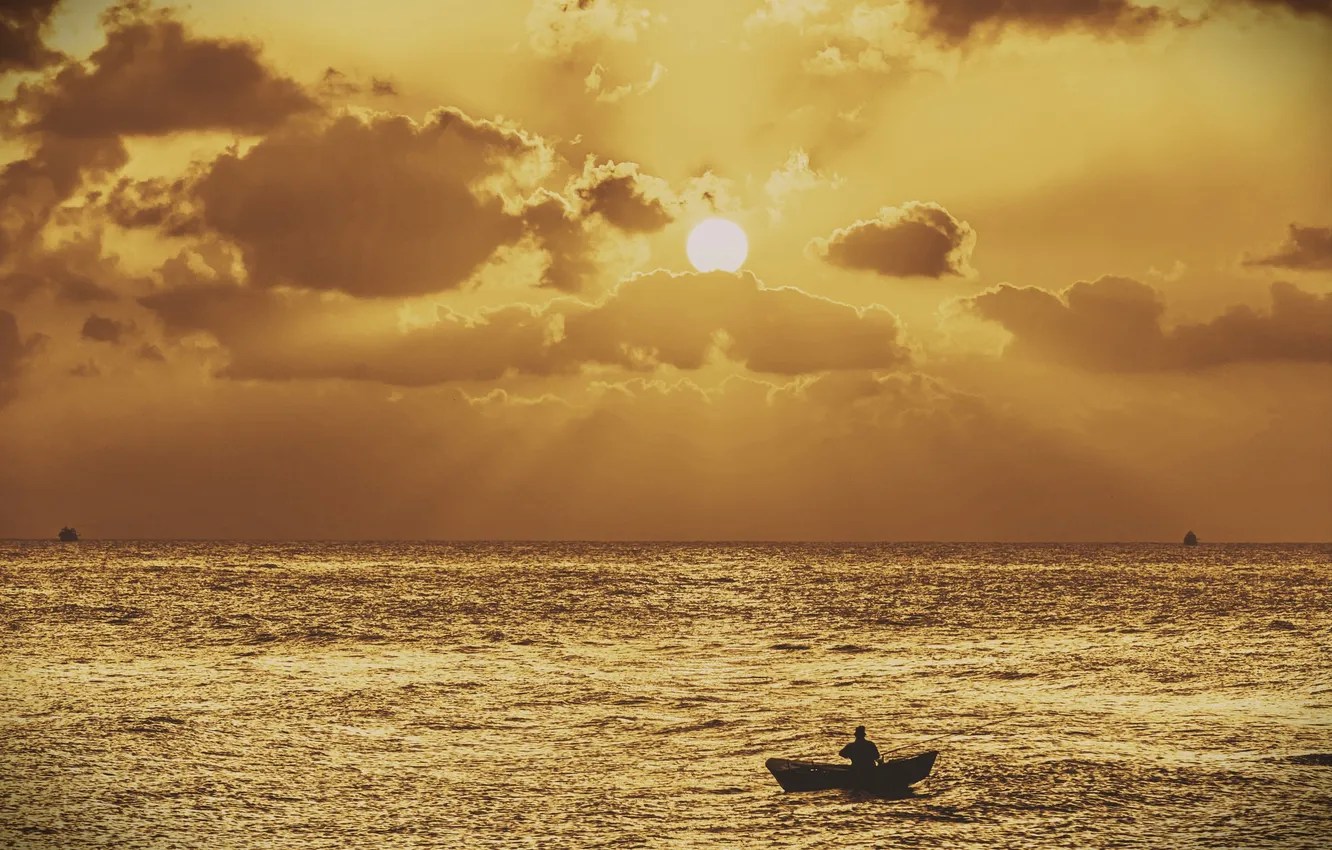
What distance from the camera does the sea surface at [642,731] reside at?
115ft

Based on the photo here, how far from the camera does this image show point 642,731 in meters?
49.0

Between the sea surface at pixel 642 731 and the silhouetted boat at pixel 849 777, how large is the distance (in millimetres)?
650

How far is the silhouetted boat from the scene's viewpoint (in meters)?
38.5

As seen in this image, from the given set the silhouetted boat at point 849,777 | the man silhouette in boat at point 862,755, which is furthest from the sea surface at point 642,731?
the man silhouette in boat at point 862,755

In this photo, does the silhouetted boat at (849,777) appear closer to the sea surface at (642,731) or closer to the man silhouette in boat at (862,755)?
the man silhouette in boat at (862,755)

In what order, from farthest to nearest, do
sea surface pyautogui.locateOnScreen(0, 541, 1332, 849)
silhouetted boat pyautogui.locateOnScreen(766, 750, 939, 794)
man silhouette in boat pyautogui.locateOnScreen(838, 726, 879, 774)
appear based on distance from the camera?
1. man silhouette in boat pyautogui.locateOnScreen(838, 726, 879, 774)
2. silhouetted boat pyautogui.locateOnScreen(766, 750, 939, 794)
3. sea surface pyautogui.locateOnScreen(0, 541, 1332, 849)

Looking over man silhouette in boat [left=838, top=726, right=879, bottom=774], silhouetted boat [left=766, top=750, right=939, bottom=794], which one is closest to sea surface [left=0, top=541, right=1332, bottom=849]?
silhouetted boat [left=766, top=750, right=939, bottom=794]

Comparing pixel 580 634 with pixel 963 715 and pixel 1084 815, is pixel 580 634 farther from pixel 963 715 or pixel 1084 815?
pixel 1084 815

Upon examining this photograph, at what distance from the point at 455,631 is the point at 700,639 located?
20.2 m

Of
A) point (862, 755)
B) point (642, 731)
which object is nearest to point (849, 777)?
point (862, 755)

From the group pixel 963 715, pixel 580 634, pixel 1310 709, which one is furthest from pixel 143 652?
pixel 1310 709

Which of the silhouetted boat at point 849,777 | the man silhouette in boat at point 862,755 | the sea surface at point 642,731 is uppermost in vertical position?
the man silhouette in boat at point 862,755

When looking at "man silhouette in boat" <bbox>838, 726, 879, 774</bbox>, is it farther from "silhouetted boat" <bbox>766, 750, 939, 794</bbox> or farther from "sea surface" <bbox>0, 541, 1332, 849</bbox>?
"sea surface" <bbox>0, 541, 1332, 849</bbox>

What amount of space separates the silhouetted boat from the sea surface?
650 mm
